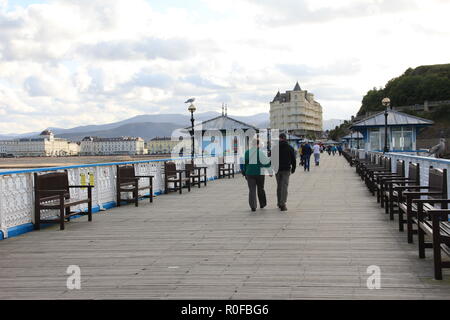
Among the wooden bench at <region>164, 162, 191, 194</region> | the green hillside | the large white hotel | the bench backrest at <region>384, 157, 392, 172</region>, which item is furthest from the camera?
the large white hotel

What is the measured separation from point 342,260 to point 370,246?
1.08m

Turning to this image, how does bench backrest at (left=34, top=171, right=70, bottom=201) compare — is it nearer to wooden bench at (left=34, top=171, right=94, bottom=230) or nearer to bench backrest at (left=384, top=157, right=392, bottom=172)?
wooden bench at (left=34, top=171, right=94, bottom=230)

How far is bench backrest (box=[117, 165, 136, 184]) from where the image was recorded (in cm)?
1325

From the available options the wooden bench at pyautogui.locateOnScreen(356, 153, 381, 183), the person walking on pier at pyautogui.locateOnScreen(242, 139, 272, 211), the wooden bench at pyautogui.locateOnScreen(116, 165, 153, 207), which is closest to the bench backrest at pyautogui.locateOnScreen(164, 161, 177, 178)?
the wooden bench at pyautogui.locateOnScreen(116, 165, 153, 207)

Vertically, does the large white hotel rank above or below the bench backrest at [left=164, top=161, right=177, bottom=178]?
above

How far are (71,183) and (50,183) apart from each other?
149 centimetres

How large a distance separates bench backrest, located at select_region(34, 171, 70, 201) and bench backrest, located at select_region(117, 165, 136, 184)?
3.12 meters

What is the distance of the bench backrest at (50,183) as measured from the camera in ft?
30.7

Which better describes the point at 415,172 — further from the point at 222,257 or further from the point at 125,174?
the point at 125,174

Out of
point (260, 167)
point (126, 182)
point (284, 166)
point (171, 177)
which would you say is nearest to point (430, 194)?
point (284, 166)

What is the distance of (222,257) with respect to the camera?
652 centimetres

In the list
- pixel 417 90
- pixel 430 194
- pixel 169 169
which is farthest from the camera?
pixel 417 90
